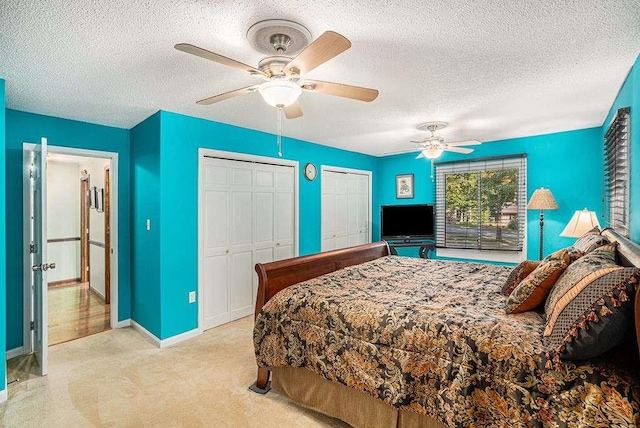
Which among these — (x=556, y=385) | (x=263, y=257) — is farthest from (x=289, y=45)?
(x=263, y=257)

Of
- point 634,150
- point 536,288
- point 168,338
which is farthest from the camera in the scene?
point 168,338

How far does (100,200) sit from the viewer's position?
4918 mm

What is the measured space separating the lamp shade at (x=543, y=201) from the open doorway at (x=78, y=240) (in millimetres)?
5547

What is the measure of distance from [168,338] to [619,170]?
176 inches

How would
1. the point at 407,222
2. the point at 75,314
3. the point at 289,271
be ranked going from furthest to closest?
1. the point at 407,222
2. the point at 75,314
3. the point at 289,271

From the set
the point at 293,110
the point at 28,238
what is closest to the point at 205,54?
the point at 293,110

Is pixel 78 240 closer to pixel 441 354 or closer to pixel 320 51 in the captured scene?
pixel 320 51

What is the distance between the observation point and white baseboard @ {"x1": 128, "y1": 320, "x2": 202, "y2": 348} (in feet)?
10.9

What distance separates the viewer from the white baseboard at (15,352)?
312cm

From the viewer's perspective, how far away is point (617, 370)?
1.31 m

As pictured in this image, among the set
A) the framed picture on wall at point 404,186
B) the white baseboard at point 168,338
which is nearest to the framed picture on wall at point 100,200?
the white baseboard at point 168,338

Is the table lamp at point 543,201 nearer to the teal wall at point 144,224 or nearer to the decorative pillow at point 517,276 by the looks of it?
the decorative pillow at point 517,276

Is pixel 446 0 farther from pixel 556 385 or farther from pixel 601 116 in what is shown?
pixel 601 116

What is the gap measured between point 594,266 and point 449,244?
156 inches
